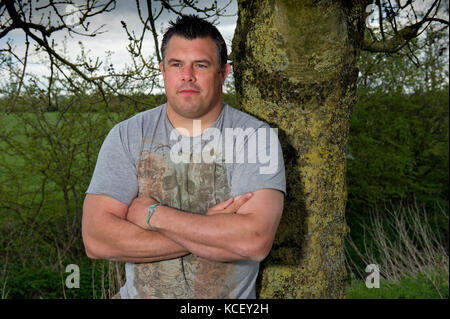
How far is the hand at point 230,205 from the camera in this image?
2.32 metres

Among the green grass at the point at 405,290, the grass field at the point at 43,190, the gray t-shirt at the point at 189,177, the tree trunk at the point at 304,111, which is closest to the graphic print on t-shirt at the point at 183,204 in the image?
the gray t-shirt at the point at 189,177

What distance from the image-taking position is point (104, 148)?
252cm

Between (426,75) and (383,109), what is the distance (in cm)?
255

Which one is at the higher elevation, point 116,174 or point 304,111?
point 304,111

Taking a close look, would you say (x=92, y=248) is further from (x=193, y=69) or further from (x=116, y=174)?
(x=193, y=69)

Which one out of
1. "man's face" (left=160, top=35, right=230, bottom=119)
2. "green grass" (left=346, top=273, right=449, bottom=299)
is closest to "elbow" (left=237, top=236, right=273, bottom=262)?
"man's face" (left=160, top=35, right=230, bottom=119)

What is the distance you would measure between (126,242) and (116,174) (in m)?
0.39

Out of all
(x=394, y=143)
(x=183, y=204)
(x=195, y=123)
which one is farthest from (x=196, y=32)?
(x=394, y=143)

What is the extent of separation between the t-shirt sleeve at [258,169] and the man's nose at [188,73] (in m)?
0.46

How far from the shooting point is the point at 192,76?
2.48m

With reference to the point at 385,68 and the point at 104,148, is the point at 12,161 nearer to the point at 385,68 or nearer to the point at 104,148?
the point at 104,148

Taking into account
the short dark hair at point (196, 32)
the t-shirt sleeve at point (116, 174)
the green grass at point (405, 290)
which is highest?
the short dark hair at point (196, 32)

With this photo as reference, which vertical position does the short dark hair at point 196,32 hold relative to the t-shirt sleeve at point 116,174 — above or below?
above

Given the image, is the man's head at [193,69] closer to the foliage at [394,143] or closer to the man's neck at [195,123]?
the man's neck at [195,123]
